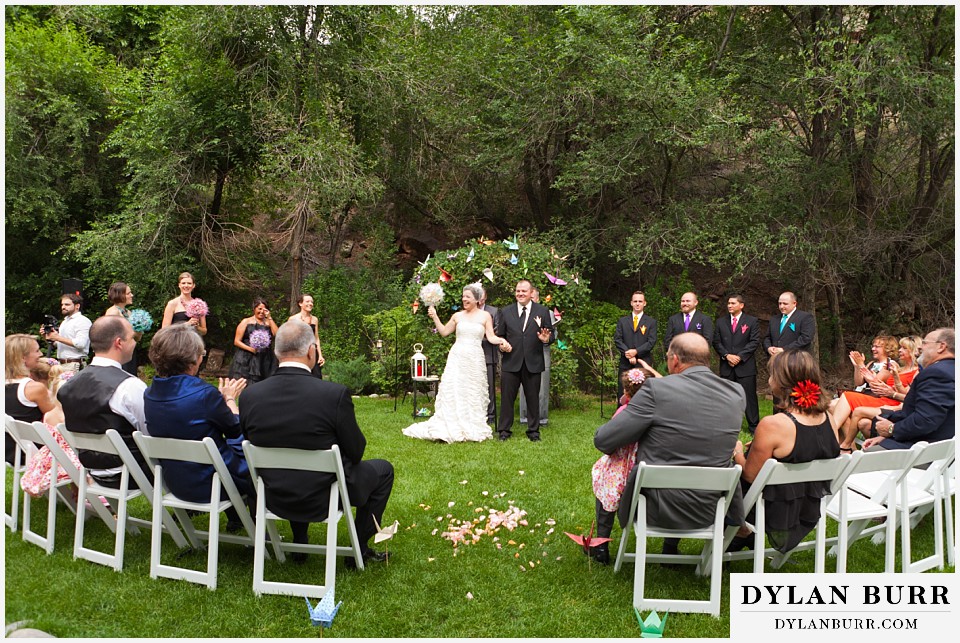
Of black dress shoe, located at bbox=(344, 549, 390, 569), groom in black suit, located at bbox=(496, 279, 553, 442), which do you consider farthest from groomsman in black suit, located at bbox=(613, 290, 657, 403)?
black dress shoe, located at bbox=(344, 549, 390, 569)

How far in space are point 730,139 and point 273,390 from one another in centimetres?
1000

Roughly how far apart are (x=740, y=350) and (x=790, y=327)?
63cm

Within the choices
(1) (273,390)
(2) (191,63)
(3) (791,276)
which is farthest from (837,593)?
(2) (191,63)

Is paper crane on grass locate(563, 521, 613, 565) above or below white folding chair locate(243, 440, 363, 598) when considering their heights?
below

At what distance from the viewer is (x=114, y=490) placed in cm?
405

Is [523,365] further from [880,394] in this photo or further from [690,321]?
[880,394]

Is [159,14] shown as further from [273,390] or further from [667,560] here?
[667,560]

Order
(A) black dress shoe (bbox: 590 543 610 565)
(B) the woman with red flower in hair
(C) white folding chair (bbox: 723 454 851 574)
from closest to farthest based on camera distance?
(C) white folding chair (bbox: 723 454 851 574) → (B) the woman with red flower in hair → (A) black dress shoe (bbox: 590 543 610 565)

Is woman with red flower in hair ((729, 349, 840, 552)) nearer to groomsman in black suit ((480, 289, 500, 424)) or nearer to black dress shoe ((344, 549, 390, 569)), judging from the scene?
black dress shoe ((344, 549, 390, 569))

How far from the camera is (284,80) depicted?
1371 cm

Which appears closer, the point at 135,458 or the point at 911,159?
the point at 135,458

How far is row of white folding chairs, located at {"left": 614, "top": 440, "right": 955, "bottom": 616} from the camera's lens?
3.37 m

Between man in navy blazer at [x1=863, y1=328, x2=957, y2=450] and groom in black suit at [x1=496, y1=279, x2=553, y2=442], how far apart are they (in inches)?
147

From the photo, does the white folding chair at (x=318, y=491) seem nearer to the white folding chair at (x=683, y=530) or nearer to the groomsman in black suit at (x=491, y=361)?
the white folding chair at (x=683, y=530)
